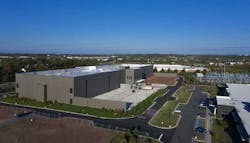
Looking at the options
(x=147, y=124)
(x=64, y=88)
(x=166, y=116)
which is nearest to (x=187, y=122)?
(x=166, y=116)

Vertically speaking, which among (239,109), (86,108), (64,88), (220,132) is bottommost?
(220,132)

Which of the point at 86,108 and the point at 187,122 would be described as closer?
the point at 187,122

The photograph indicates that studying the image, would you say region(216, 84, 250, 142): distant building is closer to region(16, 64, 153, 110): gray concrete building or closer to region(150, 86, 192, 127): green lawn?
region(150, 86, 192, 127): green lawn

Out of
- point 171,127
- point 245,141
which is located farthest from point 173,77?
point 245,141

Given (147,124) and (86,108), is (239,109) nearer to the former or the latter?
(147,124)

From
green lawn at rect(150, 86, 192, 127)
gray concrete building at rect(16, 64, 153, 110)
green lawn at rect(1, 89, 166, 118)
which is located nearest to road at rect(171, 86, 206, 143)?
green lawn at rect(150, 86, 192, 127)
